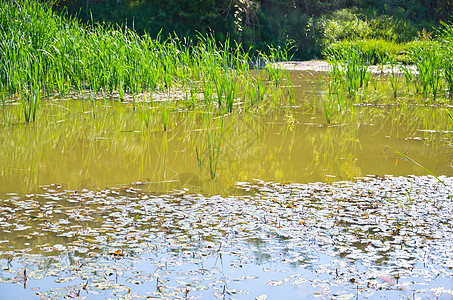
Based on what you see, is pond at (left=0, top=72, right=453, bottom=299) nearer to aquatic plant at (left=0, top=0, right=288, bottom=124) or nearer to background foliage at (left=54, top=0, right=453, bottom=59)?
aquatic plant at (left=0, top=0, right=288, bottom=124)

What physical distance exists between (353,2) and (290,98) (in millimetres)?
11580

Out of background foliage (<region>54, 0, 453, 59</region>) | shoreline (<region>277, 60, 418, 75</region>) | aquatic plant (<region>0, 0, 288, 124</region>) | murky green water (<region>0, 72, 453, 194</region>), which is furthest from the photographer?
background foliage (<region>54, 0, 453, 59</region>)

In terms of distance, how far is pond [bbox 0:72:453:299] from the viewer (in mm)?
2557

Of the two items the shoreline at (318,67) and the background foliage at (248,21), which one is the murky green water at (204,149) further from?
the background foliage at (248,21)

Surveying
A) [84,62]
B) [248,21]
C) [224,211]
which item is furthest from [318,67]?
[224,211]

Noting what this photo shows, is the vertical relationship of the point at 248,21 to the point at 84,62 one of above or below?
above

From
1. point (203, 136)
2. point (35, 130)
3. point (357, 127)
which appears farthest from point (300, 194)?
point (35, 130)

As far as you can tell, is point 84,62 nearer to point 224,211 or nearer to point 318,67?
point 224,211

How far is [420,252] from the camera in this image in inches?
113

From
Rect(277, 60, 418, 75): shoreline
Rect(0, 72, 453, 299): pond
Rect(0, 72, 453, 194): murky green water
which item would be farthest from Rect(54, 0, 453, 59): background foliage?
Rect(0, 72, 453, 299): pond

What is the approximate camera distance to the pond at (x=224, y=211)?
2.56 meters

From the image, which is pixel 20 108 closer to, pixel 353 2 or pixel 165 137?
pixel 165 137

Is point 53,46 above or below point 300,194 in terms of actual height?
above

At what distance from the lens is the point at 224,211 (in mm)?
3436
